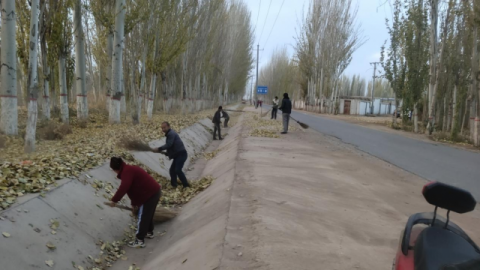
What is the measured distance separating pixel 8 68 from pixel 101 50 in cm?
1294

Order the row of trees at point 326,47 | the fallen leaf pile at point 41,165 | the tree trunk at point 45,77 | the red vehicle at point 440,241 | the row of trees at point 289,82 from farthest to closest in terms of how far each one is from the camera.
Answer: the row of trees at point 289,82 < the row of trees at point 326,47 < the tree trunk at point 45,77 < the fallen leaf pile at point 41,165 < the red vehicle at point 440,241

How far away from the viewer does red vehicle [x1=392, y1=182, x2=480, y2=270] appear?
5.98ft

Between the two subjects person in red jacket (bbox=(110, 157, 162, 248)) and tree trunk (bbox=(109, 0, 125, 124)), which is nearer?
person in red jacket (bbox=(110, 157, 162, 248))

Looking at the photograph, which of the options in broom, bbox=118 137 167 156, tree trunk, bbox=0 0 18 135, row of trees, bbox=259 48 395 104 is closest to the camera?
broom, bbox=118 137 167 156

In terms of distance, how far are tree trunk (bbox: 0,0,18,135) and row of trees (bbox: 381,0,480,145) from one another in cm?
1929

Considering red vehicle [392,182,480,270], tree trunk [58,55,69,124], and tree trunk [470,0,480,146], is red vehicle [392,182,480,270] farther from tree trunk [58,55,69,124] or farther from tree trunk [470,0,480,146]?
tree trunk [470,0,480,146]

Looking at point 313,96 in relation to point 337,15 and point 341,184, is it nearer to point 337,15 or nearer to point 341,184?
point 337,15

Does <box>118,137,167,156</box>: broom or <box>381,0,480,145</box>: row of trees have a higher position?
<box>381,0,480,145</box>: row of trees

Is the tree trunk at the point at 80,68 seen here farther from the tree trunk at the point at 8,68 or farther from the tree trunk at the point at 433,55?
the tree trunk at the point at 433,55

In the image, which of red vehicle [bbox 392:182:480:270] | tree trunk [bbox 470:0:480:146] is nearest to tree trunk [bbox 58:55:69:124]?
red vehicle [bbox 392:182:480:270]

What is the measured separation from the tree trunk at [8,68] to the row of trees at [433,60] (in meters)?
19.3

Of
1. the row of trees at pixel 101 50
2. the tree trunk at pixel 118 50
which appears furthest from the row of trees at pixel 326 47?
the tree trunk at pixel 118 50

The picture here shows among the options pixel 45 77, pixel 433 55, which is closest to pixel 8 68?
pixel 45 77

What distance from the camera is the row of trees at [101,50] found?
10062mm
